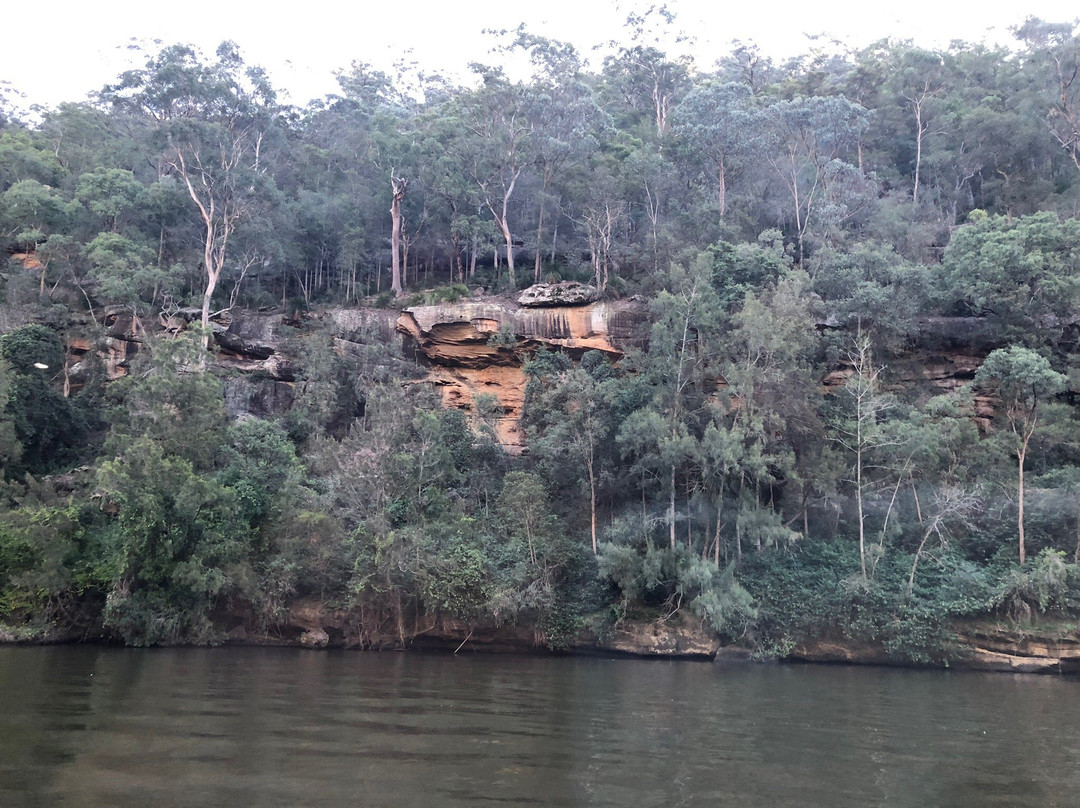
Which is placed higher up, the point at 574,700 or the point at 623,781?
the point at 623,781

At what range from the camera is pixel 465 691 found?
50.7 feet

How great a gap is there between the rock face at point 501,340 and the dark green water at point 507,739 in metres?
16.0

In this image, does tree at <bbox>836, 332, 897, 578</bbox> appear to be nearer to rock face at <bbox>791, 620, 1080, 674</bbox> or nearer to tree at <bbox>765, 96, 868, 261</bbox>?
rock face at <bbox>791, 620, 1080, 674</bbox>

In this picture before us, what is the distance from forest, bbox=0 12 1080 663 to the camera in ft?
76.6

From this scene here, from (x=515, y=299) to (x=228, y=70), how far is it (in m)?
18.0

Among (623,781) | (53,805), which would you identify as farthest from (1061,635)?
(53,805)

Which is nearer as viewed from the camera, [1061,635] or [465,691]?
[465,691]

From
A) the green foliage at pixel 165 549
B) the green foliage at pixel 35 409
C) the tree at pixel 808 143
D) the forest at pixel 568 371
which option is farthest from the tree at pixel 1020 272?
the green foliage at pixel 35 409

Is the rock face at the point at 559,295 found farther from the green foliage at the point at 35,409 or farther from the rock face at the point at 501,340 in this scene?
the green foliage at the point at 35,409

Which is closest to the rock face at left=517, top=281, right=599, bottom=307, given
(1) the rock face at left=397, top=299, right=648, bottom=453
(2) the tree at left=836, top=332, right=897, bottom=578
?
(1) the rock face at left=397, top=299, right=648, bottom=453

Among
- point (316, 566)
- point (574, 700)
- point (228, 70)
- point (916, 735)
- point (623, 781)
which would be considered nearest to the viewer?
point (623, 781)

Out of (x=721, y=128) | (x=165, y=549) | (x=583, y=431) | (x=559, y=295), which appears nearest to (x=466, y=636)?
(x=583, y=431)

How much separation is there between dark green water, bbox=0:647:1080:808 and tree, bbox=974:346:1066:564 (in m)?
8.40

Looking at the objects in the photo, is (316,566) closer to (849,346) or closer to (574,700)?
(574,700)
